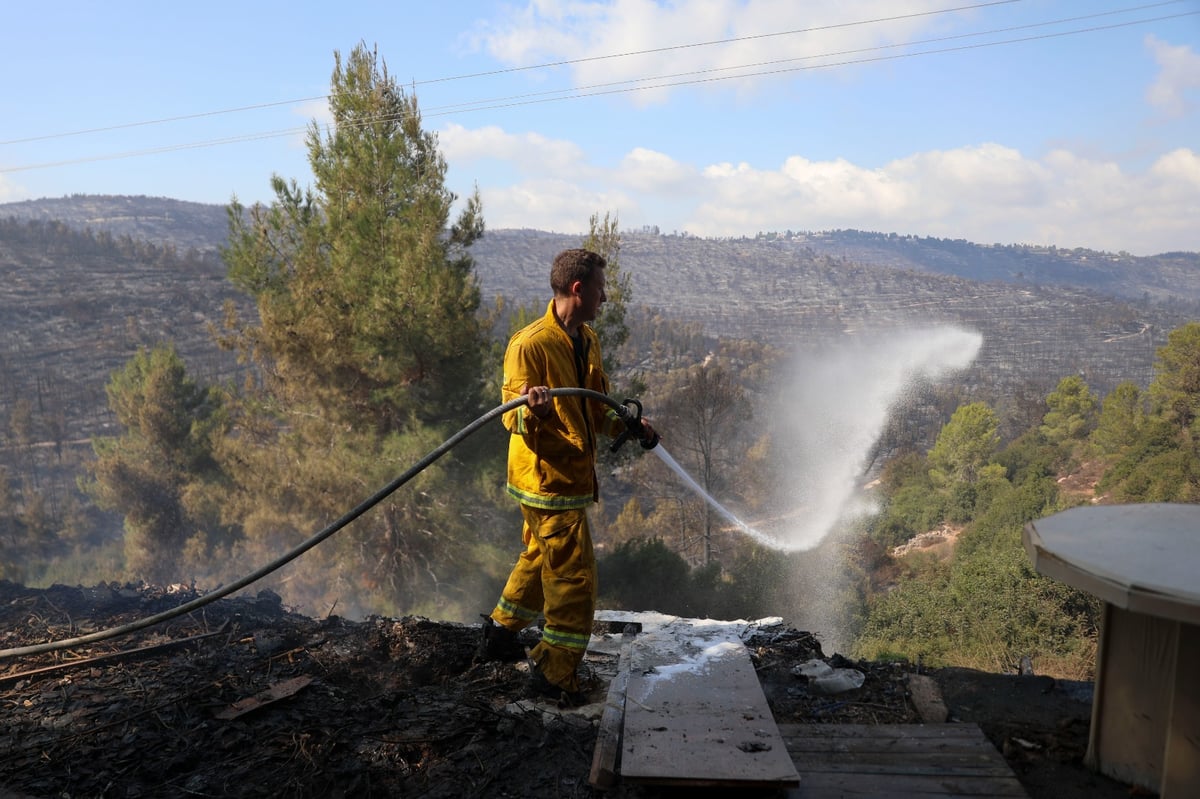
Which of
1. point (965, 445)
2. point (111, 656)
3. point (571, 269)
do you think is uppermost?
point (571, 269)

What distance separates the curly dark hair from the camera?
3922mm

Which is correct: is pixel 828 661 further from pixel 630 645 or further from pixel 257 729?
pixel 257 729

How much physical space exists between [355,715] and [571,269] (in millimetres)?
2390

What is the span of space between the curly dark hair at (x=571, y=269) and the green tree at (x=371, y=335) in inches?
357

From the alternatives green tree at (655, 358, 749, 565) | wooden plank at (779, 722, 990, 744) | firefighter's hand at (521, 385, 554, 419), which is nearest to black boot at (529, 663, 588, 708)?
wooden plank at (779, 722, 990, 744)

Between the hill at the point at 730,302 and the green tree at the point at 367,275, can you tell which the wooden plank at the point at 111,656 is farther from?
the hill at the point at 730,302

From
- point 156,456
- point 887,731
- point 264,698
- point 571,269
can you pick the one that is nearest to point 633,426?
point 571,269

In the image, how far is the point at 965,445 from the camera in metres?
30.3

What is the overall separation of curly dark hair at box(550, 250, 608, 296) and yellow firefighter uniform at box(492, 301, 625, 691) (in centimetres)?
17

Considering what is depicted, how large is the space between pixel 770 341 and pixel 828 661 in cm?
4862

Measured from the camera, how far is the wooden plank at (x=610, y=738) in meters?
2.91

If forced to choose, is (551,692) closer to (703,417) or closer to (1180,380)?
(703,417)

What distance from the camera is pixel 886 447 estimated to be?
4075 cm

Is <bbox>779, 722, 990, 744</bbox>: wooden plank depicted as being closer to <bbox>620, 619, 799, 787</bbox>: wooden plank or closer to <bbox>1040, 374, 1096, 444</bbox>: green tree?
<bbox>620, 619, 799, 787</bbox>: wooden plank
